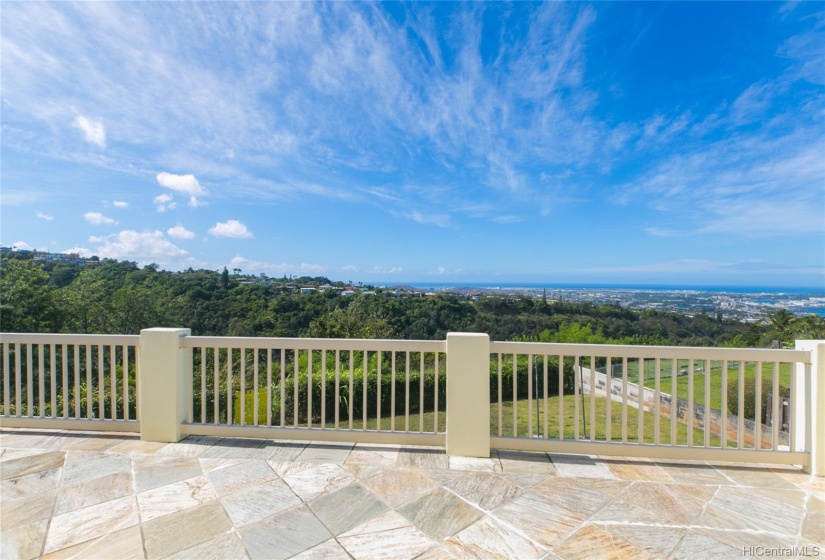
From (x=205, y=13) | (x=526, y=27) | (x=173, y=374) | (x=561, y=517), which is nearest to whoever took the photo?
(x=561, y=517)

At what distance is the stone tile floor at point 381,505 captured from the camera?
1.71 meters

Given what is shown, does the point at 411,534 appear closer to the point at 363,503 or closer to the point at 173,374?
the point at 363,503

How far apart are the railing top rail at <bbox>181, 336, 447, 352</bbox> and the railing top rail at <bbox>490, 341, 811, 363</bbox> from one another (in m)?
0.57

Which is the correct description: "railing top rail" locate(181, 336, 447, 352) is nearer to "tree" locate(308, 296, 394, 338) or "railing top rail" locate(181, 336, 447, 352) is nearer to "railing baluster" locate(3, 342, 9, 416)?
"railing baluster" locate(3, 342, 9, 416)

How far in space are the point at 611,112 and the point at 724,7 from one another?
3096 mm

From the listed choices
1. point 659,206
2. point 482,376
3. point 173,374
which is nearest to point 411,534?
point 482,376

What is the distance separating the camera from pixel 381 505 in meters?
2.08

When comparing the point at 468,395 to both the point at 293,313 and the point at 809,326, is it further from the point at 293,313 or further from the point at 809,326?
the point at 809,326

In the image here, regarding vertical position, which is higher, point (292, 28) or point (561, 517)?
point (292, 28)

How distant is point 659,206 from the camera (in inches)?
643

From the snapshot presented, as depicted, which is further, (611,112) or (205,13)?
(611,112)

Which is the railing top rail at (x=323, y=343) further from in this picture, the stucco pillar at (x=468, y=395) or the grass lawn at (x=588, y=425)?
the grass lawn at (x=588, y=425)

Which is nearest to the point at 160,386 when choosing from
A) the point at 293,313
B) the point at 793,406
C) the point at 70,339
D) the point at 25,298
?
the point at 70,339

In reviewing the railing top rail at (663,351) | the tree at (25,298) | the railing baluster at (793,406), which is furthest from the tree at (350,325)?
the railing baluster at (793,406)
